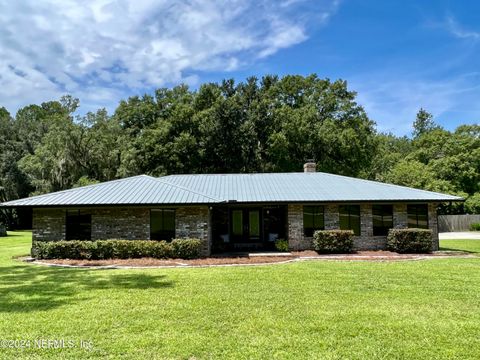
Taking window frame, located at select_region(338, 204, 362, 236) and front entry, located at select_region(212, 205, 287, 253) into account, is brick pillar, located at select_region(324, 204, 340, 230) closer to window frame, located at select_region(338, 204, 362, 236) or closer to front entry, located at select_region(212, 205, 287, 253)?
window frame, located at select_region(338, 204, 362, 236)

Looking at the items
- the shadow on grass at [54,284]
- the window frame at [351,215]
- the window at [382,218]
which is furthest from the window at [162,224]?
the window at [382,218]

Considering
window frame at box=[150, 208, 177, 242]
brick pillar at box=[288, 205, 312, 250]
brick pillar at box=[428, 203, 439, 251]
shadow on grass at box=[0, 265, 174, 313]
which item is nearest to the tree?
brick pillar at box=[428, 203, 439, 251]

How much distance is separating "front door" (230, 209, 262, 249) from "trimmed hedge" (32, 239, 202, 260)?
174 inches

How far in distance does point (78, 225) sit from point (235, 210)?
7330 millimetres

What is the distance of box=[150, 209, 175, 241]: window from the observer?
15.5 m

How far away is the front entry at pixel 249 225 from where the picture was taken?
18.6 metres

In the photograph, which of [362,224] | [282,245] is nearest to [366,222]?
[362,224]

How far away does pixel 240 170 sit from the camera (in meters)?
32.9

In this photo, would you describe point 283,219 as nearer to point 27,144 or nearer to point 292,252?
point 292,252

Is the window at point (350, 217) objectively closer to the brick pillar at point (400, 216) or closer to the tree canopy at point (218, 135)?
the brick pillar at point (400, 216)

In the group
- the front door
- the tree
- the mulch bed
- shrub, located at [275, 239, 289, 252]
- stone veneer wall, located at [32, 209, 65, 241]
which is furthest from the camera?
the tree

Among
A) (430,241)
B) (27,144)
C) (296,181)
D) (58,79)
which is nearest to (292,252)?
(296,181)

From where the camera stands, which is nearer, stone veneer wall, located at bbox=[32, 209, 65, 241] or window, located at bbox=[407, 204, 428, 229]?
stone veneer wall, located at bbox=[32, 209, 65, 241]

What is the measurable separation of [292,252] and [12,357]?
12.9 m
